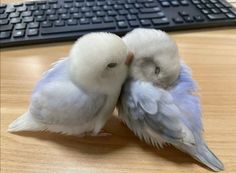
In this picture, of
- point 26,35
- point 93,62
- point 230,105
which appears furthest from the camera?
point 26,35

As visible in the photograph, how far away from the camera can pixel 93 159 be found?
425mm

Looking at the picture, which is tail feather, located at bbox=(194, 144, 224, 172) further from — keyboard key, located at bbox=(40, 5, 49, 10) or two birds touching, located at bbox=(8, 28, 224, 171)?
keyboard key, located at bbox=(40, 5, 49, 10)

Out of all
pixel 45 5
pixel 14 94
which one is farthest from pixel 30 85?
pixel 45 5

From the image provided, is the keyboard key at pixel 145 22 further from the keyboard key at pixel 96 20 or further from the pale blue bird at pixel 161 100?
the pale blue bird at pixel 161 100

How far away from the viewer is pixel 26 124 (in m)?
0.46

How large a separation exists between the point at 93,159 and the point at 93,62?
0.13 metres

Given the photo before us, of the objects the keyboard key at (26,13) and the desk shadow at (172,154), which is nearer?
the desk shadow at (172,154)

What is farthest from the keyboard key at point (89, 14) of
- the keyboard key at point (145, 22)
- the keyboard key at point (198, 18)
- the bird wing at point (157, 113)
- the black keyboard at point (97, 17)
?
the bird wing at point (157, 113)

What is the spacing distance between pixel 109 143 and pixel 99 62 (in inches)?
4.9

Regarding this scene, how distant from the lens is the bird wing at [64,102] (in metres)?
0.40

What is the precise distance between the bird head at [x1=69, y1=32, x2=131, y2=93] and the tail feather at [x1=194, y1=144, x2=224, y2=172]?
13 centimetres

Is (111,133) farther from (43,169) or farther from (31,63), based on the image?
(31,63)

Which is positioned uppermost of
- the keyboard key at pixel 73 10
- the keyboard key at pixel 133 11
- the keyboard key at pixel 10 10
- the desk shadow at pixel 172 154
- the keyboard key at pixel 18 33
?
the keyboard key at pixel 10 10

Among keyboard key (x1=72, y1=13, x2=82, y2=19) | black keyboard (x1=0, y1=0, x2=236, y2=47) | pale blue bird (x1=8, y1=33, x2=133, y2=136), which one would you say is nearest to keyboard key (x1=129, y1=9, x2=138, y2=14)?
black keyboard (x1=0, y1=0, x2=236, y2=47)
